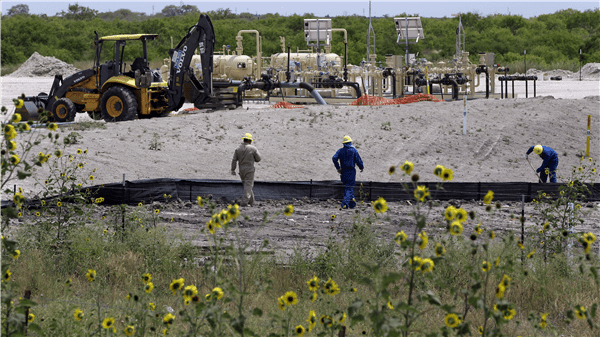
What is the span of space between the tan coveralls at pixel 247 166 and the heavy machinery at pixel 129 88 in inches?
296

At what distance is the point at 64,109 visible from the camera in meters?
17.8

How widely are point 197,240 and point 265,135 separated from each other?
7735 mm

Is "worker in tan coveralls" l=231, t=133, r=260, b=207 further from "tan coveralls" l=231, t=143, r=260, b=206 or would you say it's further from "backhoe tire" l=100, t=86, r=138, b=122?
"backhoe tire" l=100, t=86, r=138, b=122

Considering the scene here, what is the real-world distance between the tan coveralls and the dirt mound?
37.8 m

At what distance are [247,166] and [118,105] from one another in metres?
8.06

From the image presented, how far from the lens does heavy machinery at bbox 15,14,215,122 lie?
57.3ft

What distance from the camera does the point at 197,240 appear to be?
28.2 ft

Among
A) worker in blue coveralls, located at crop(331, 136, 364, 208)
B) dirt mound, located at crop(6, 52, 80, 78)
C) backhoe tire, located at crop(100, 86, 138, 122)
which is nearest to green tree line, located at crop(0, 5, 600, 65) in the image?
dirt mound, located at crop(6, 52, 80, 78)

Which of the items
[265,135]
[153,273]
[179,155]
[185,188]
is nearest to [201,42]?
[265,135]

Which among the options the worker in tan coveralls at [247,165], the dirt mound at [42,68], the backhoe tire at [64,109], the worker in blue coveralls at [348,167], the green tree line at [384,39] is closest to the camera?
the worker in tan coveralls at [247,165]

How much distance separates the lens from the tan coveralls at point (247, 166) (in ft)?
34.8

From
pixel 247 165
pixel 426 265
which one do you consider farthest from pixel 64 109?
pixel 426 265

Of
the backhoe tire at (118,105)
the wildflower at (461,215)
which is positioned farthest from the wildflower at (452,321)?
the backhoe tire at (118,105)

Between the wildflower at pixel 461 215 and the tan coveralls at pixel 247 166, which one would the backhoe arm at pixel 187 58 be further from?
the wildflower at pixel 461 215
